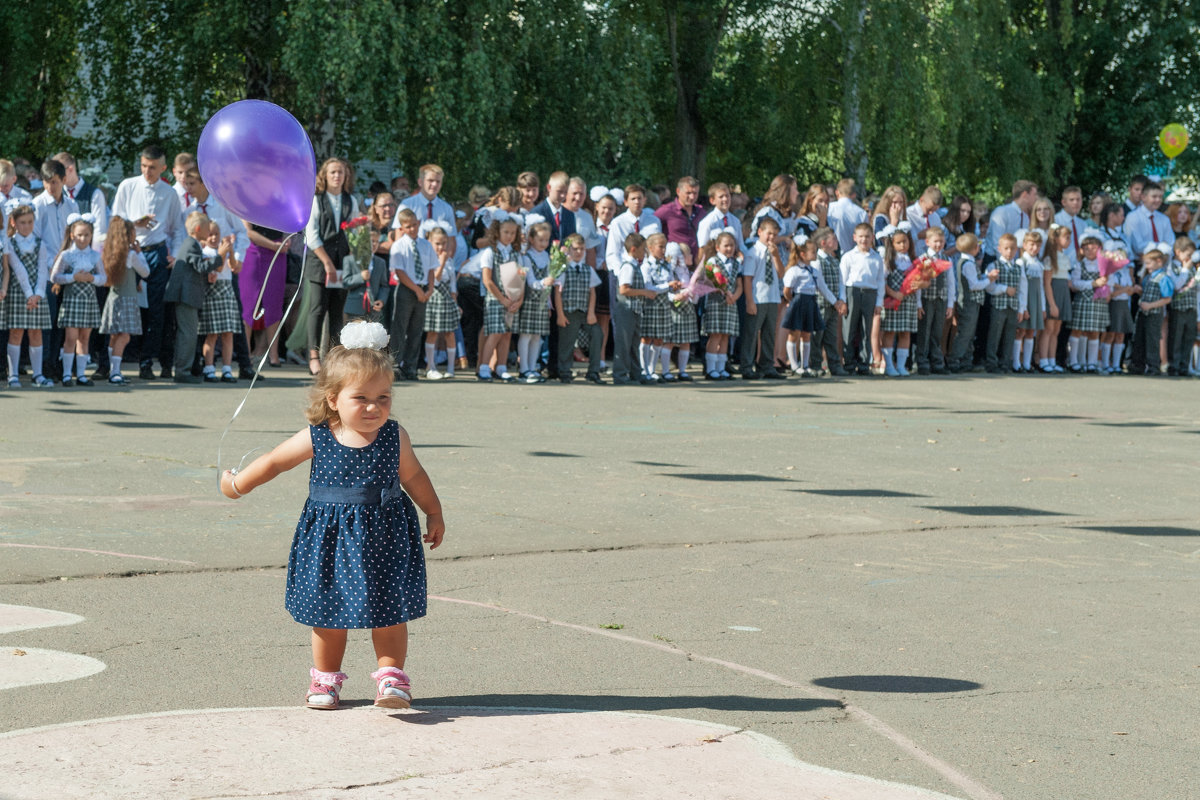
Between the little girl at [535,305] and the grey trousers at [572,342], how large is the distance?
19cm

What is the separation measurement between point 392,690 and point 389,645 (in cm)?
17

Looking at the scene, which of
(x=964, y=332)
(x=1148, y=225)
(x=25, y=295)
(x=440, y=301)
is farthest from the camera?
(x=1148, y=225)

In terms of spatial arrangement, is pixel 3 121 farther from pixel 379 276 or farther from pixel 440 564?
pixel 440 564

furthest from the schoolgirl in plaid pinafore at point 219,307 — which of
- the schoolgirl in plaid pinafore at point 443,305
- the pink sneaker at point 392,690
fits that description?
the pink sneaker at point 392,690

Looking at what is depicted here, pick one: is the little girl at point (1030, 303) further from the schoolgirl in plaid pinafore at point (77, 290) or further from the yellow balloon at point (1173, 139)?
the yellow balloon at point (1173, 139)

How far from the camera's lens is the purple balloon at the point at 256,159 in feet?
24.4

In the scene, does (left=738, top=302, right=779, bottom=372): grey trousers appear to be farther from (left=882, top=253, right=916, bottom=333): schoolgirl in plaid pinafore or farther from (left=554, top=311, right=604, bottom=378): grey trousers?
(left=554, top=311, right=604, bottom=378): grey trousers

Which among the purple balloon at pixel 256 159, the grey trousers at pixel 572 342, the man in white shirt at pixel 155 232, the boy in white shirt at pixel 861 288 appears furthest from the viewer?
the boy in white shirt at pixel 861 288

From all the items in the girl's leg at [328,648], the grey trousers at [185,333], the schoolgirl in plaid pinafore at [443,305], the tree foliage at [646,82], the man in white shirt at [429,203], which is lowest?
the girl's leg at [328,648]

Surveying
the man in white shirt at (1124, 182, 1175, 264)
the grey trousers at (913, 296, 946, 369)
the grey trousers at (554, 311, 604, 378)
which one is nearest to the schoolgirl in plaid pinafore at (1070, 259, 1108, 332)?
the man in white shirt at (1124, 182, 1175, 264)

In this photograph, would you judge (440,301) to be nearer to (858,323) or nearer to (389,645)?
(858,323)

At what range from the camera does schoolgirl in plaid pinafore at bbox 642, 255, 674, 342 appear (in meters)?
16.7

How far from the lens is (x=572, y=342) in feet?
54.0

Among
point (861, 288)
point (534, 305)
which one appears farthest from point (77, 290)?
point (861, 288)
